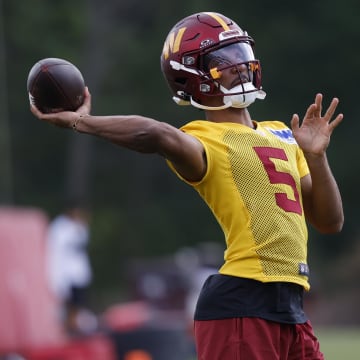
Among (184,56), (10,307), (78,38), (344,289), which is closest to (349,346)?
(10,307)

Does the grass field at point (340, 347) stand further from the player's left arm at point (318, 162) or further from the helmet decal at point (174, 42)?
the helmet decal at point (174, 42)

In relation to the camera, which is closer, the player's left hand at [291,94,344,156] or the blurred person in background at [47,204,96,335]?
the player's left hand at [291,94,344,156]

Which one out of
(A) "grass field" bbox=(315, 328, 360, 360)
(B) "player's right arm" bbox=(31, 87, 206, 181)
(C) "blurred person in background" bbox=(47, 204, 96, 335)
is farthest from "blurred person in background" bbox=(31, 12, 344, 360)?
(C) "blurred person in background" bbox=(47, 204, 96, 335)

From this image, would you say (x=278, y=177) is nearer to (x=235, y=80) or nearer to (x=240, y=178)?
(x=240, y=178)

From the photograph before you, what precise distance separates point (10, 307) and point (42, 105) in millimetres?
7045

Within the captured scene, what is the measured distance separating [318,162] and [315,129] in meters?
0.15

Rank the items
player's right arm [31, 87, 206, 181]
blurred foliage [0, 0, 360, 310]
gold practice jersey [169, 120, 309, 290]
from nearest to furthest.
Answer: player's right arm [31, 87, 206, 181] → gold practice jersey [169, 120, 309, 290] → blurred foliage [0, 0, 360, 310]

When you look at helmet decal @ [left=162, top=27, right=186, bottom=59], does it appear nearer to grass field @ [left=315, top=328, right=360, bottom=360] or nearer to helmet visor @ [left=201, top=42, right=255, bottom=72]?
helmet visor @ [left=201, top=42, right=255, bottom=72]

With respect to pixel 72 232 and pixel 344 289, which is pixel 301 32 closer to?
pixel 344 289

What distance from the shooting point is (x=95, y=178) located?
31.1 metres

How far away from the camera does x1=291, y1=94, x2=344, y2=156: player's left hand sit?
16.8ft

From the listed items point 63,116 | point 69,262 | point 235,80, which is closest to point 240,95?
point 235,80

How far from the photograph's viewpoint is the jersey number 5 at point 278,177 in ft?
16.4

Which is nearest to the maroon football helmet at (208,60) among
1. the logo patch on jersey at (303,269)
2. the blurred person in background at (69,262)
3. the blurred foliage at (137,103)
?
the logo patch on jersey at (303,269)
